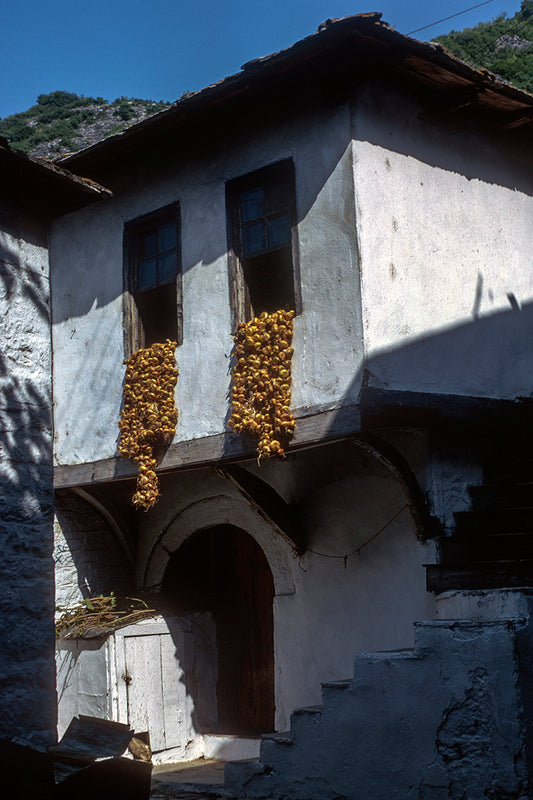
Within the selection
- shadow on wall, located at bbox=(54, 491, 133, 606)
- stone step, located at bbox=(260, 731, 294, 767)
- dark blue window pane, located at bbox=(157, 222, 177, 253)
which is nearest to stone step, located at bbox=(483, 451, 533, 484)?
stone step, located at bbox=(260, 731, 294, 767)

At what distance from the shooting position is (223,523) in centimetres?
939

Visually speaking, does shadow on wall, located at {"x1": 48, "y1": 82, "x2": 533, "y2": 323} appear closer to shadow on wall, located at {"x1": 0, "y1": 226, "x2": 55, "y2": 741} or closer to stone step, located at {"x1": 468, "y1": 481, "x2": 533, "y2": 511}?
stone step, located at {"x1": 468, "y1": 481, "x2": 533, "y2": 511}

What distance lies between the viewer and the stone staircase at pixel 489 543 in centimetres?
691

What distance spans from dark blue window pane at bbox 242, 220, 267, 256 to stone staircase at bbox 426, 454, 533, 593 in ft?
8.84

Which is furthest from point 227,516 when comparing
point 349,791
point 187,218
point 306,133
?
point 349,791

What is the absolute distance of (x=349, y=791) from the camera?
5.20 metres

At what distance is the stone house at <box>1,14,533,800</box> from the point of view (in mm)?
7160

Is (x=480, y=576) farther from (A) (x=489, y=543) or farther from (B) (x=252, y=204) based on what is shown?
(B) (x=252, y=204)

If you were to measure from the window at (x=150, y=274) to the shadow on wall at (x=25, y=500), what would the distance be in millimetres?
4028

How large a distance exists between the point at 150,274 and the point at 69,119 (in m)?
29.7

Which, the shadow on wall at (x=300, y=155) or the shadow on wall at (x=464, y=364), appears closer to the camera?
the shadow on wall at (x=464, y=364)

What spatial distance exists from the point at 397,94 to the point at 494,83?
77 centimetres

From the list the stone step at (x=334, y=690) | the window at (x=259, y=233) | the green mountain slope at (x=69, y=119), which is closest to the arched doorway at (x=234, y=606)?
the window at (x=259, y=233)

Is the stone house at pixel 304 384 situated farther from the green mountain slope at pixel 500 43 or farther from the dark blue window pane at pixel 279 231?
the green mountain slope at pixel 500 43
